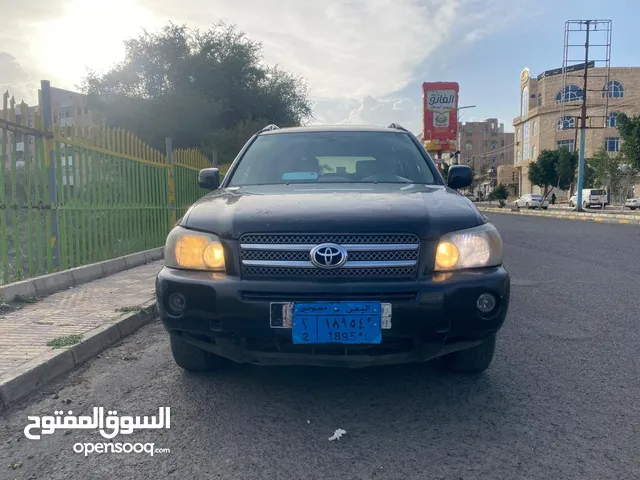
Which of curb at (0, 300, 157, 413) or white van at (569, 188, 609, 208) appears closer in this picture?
curb at (0, 300, 157, 413)

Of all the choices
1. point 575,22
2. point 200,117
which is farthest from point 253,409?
point 575,22

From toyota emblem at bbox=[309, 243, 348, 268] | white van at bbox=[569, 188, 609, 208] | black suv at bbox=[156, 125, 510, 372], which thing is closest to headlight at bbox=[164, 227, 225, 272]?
black suv at bbox=[156, 125, 510, 372]

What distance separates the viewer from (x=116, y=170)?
295 inches

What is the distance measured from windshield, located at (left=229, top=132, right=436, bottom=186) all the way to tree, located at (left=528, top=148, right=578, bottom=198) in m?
54.8

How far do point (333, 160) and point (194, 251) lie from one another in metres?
1.67

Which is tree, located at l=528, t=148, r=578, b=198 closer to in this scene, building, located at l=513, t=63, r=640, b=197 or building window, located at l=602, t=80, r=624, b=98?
building, located at l=513, t=63, r=640, b=197

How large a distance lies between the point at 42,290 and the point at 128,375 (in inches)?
104

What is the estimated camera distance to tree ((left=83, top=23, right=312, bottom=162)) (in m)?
23.8

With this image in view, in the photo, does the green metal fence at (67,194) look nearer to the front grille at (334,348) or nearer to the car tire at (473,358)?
the front grille at (334,348)

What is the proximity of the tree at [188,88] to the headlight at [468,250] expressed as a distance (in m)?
21.5

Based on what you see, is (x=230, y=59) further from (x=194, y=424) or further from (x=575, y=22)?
(x=194, y=424)

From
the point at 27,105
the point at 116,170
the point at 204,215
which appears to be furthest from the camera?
the point at 116,170

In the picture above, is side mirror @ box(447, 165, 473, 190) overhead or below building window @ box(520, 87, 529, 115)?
below

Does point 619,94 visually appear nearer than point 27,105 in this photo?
No
